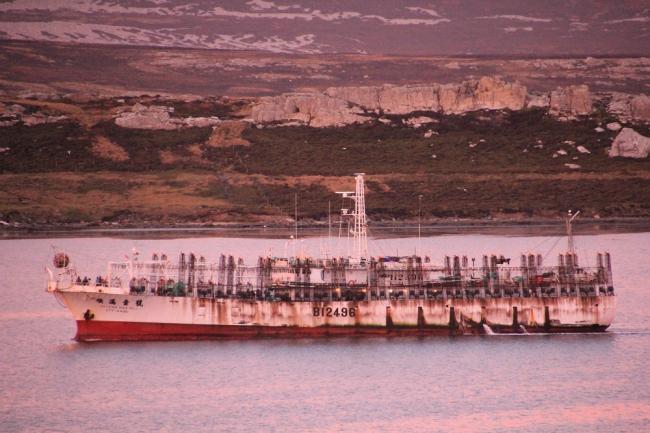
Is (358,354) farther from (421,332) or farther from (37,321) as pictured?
(37,321)

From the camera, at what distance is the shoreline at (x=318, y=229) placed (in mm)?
169250

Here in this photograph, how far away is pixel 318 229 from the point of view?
180 meters

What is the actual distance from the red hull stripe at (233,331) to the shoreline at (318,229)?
259 feet

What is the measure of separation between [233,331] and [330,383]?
44.0ft

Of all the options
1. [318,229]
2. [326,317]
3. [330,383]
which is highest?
[318,229]

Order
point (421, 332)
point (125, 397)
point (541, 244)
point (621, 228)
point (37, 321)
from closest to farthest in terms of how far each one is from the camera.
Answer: point (125, 397) → point (421, 332) → point (37, 321) → point (541, 244) → point (621, 228)

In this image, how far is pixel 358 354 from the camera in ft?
261

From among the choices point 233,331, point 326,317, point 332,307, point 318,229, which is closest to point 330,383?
point 326,317

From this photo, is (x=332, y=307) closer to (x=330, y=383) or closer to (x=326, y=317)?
(x=326, y=317)

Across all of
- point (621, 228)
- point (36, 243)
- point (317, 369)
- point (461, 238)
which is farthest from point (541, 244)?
point (317, 369)

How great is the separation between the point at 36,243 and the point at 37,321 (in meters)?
67.1

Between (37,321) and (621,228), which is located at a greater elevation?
(621,228)

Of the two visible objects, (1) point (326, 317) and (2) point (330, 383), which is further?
(1) point (326, 317)

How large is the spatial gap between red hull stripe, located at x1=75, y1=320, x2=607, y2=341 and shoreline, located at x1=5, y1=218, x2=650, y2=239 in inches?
3112
